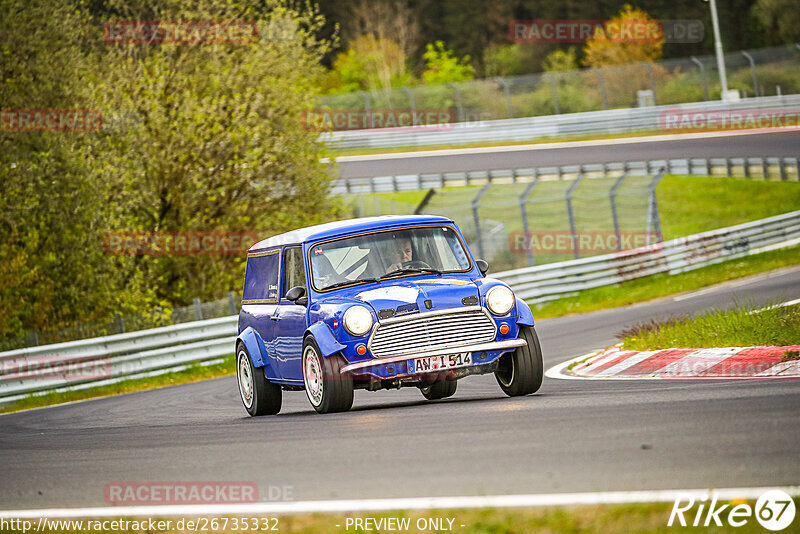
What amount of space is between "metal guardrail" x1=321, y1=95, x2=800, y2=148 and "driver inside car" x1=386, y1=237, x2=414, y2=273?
1421 inches

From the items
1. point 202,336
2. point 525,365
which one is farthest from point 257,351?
point 202,336

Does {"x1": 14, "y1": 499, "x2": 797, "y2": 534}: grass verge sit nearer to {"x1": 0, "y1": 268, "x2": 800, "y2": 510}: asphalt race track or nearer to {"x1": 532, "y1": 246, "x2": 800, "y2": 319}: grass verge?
{"x1": 0, "y1": 268, "x2": 800, "y2": 510}: asphalt race track

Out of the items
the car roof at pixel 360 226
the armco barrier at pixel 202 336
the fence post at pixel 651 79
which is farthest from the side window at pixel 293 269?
the fence post at pixel 651 79

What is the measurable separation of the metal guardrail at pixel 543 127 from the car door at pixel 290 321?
3556 centimetres

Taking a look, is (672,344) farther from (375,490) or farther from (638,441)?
(375,490)

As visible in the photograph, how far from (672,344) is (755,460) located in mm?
6714

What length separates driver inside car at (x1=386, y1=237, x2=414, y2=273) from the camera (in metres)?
10.4

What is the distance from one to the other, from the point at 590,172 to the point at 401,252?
1105 inches

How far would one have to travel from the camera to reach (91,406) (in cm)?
1580

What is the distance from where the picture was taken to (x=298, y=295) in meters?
10.2

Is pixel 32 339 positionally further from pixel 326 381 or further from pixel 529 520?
pixel 529 520

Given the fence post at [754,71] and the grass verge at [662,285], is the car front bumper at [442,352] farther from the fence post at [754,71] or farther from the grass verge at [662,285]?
the fence post at [754,71]

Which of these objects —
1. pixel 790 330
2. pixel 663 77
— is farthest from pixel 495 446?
pixel 663 77

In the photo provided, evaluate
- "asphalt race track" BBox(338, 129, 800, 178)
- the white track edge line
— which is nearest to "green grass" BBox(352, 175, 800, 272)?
"asphalt race track" BBox(338, 129, 800, 178)
